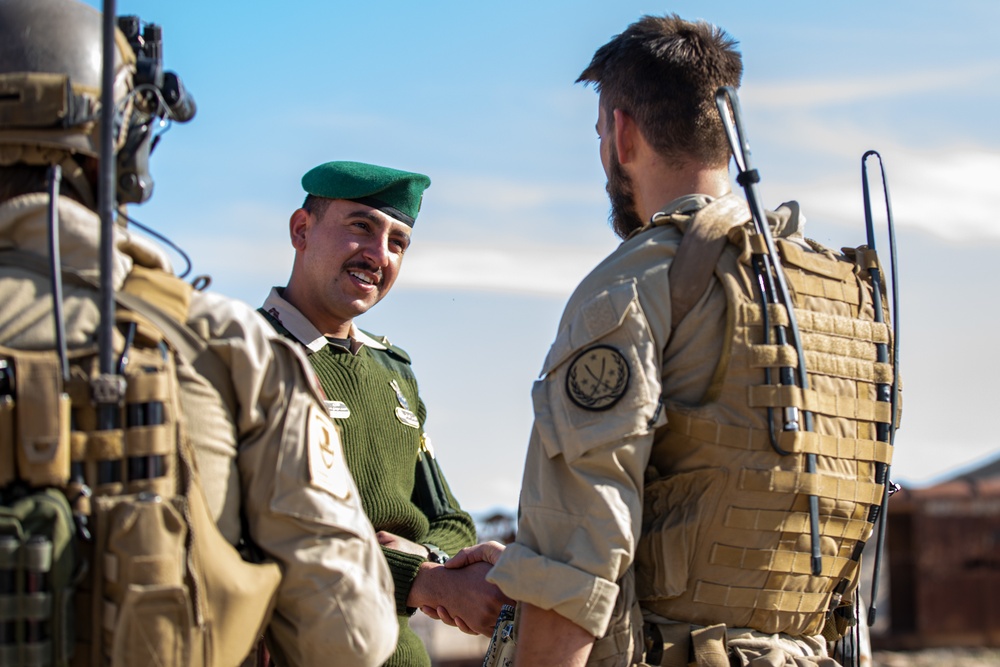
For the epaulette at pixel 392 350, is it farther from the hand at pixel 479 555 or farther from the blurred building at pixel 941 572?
the blurred building at pixel 941 572

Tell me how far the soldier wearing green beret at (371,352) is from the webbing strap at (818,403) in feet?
4.85

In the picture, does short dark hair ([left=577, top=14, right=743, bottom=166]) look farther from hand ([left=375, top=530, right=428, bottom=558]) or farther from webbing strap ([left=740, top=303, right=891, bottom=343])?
hand ([left=375, top=530, right=428, bottom=558])

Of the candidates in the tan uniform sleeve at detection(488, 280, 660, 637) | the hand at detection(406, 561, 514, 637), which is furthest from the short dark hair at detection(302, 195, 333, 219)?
the tan uniform sleeve at detection(488, 280, 660, 637)

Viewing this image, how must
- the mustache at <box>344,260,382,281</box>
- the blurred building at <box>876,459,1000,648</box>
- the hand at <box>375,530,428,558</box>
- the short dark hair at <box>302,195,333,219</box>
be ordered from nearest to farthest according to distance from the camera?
the hand at <box>375,530,428,558</box> < the mustache at <box>344,260,382,281</box> < the short dark hair at <box>302,195,333,219</box> < the blurred building at <box>876,459,1000,648</box>

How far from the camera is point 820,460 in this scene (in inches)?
125

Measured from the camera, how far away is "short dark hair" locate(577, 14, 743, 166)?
346cm

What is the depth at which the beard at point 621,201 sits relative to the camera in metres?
3.59

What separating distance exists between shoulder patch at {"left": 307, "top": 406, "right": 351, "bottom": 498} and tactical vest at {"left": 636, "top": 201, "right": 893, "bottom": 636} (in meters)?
0.82

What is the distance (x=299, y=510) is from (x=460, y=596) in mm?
1394

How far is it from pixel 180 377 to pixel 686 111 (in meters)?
1.60

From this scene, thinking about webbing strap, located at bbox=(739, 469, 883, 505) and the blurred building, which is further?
the blurred building

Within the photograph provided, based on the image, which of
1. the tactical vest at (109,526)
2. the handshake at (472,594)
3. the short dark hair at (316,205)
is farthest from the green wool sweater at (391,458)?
the tactical vest at (109,526)

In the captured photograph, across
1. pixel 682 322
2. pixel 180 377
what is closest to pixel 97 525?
pixel 180 377

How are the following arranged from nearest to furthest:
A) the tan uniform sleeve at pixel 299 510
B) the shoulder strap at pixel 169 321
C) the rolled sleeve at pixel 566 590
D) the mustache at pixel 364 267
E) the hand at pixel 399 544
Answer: the shoulder strap at pixel 169 321 → the tan uniform sleeve at pixel 299 510 → the rolled sleeve at pixel 566 590 → the hand at pixel 399 544 → the mustache at pixel 364 267
